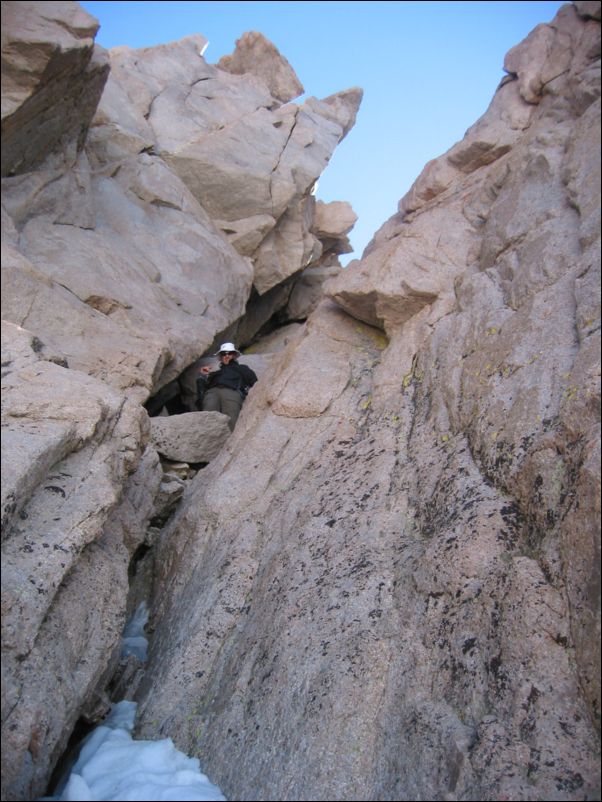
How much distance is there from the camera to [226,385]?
62.5ft

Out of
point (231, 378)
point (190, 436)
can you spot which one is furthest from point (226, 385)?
point (190, 436)

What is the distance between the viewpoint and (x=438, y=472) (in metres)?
10.5

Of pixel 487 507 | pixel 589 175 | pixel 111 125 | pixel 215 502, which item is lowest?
pixel 215 502

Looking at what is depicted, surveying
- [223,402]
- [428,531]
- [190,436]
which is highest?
[223,402]

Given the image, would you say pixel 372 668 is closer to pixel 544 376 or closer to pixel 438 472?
pixel 438 472

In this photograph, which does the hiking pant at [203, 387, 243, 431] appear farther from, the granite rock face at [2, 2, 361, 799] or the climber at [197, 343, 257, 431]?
the granite rock face at [2, 2, 361, 799]

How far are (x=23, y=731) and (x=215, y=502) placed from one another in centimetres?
567

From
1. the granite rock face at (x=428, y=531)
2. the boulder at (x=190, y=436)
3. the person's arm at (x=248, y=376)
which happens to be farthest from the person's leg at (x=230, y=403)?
the granite rock face at (x=428, y=531)

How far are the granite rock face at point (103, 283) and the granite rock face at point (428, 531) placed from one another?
173 centimetres

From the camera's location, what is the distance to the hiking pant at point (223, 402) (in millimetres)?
18734

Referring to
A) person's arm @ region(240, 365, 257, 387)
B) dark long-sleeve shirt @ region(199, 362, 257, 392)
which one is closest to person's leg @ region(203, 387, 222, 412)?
dark long-sleeve shirt @ region(199, 362, 257, 392)

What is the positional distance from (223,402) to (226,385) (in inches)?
21.1

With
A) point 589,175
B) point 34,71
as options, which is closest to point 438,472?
point 589,175

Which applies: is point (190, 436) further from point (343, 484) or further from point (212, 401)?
point (343, 484)
